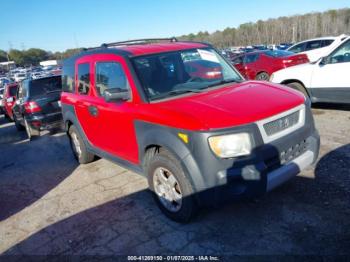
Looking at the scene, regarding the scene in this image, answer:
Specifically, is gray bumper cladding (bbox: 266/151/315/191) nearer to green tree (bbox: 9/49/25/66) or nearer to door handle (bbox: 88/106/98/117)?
door handle (bbox: 88/106/98/117)

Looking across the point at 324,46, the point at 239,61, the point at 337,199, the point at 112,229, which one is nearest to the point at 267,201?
the point at 337,199

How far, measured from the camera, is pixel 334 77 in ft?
21.4

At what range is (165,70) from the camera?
3.92 m

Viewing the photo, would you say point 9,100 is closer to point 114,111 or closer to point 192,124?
point 114,111

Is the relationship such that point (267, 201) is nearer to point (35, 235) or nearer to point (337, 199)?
point (337, 199)

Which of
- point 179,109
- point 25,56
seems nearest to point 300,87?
point 179,109

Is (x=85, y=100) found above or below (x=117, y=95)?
below

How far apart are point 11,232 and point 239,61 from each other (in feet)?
37.1

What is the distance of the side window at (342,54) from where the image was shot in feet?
20.7

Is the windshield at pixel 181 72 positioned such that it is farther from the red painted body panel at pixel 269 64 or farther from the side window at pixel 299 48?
the side window at pixel 299 48

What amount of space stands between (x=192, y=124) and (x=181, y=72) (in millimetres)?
1282

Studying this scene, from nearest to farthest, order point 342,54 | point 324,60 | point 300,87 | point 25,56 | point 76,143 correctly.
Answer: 1. point 76,143
2. point 342,54
3. point 324,60
4. point 300,87
5. point 25,56

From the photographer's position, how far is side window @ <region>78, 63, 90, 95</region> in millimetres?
4777

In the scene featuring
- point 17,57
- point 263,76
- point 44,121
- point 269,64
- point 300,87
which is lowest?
point 44,121
